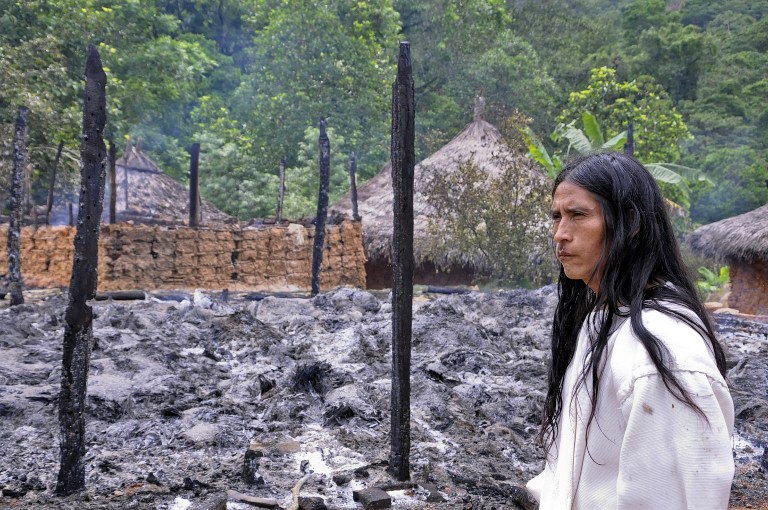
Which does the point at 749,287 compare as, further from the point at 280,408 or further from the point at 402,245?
the point at 402,245

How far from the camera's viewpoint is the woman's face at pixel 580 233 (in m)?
1.75

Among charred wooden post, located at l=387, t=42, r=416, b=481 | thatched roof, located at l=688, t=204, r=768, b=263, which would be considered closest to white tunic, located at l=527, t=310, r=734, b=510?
charred wooden post, located at l=387, t=42, r=416, b=481

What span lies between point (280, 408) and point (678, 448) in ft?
17.8

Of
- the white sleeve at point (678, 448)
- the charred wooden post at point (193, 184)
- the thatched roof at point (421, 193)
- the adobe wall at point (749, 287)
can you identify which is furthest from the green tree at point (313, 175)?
the white sleeve at point (678, 448)

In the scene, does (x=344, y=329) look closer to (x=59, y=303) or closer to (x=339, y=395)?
(x=339, y=395)

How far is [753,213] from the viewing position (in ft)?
61.0

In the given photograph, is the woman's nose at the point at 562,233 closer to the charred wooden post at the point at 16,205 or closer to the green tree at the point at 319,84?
the charred wooden post at the point at 16,205

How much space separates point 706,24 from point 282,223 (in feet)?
80.8

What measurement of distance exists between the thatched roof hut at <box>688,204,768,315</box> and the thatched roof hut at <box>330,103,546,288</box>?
14.9ft

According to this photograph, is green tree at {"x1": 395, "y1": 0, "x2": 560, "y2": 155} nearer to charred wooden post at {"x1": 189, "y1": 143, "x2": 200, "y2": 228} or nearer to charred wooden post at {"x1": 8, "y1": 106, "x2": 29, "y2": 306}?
charred wooden post at {"x1": 189, "y1": 143, "x2": 200, "y2": 228}

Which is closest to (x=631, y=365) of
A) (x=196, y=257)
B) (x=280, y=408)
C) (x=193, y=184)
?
(x=280, y=408)

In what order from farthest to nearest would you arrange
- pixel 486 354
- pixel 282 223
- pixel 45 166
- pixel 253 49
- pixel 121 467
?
pixel 253 49 < pixel 45 166 < pixel 282 223 < pixel 486 354 < pixel 121 467

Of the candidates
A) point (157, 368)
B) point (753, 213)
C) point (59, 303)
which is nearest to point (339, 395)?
point (157, 368)

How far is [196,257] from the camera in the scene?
16422mm
